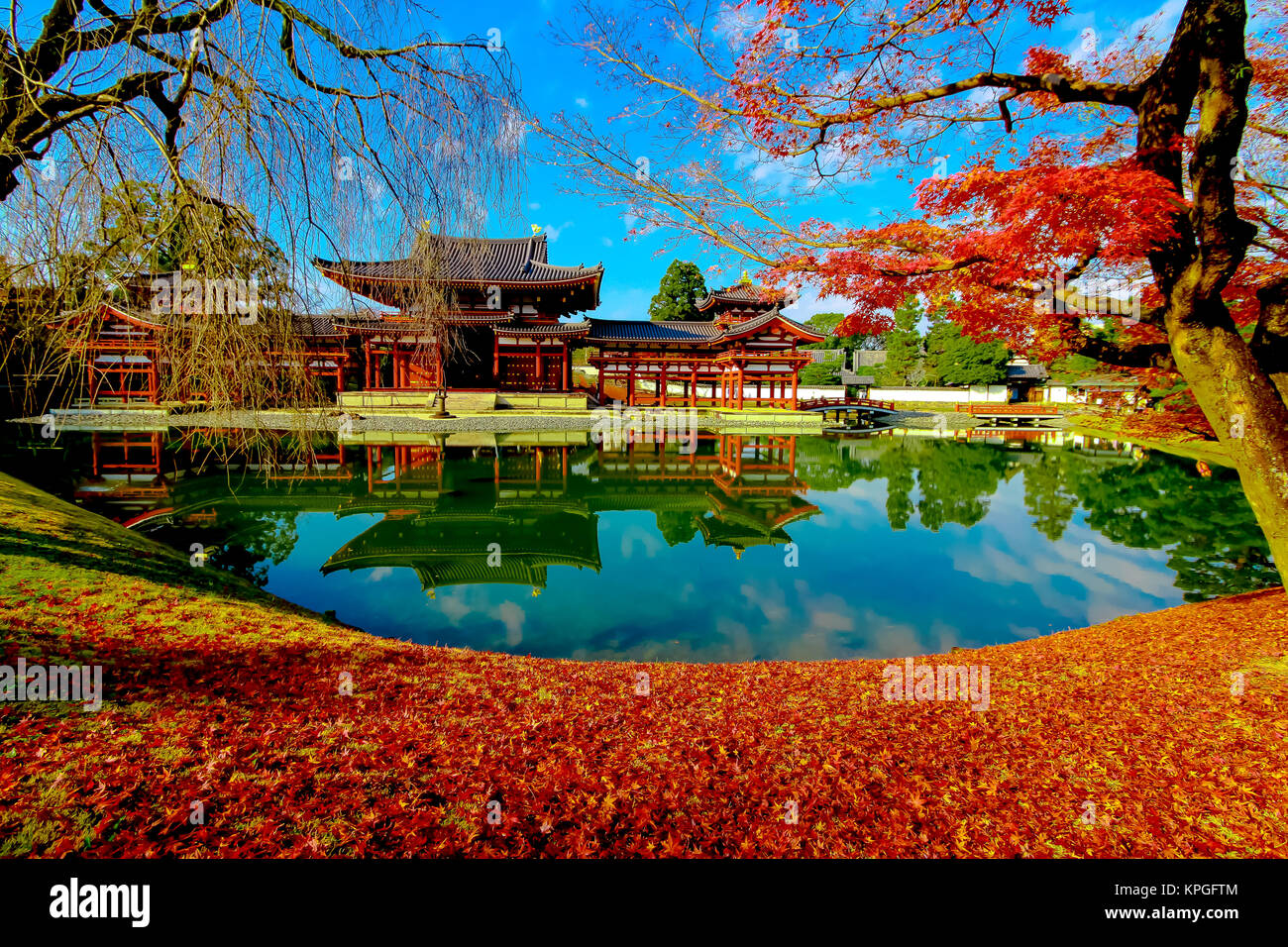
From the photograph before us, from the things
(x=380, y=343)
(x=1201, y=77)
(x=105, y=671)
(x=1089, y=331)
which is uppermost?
(x=380, y=343)

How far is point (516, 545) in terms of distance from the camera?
8.86 metres

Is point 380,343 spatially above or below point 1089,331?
above

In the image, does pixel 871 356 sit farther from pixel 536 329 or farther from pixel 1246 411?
pixel 1246 411

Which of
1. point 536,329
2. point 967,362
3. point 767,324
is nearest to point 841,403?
point 967,362

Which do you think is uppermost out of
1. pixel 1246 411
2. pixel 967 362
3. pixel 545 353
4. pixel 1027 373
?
pixel 967 362

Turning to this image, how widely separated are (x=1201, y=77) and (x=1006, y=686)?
4.13 metres

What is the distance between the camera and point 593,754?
2678mm

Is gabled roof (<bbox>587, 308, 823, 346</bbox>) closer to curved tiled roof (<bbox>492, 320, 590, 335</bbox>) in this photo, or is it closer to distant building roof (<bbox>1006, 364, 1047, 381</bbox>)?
curved tiled roof (<bbox>492, 320, 590, 335</bbox>)

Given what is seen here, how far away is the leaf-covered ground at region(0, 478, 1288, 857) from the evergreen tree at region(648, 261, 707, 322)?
3795 cm

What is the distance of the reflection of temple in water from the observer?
8391mm

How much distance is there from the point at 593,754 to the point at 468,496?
1003cm

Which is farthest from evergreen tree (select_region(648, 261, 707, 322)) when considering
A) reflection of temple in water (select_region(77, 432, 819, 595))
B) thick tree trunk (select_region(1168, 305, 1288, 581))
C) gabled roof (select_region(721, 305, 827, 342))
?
thick tree trunk (select_region(1168, 305, 1288, 581))
